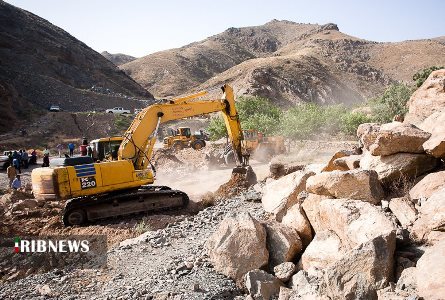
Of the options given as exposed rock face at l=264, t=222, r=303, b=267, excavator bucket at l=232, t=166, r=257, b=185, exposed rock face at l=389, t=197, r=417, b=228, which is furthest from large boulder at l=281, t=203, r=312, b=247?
excavator bucket at l=232, t=166, r=257, b=185

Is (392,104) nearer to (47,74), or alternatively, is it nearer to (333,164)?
(333,164)

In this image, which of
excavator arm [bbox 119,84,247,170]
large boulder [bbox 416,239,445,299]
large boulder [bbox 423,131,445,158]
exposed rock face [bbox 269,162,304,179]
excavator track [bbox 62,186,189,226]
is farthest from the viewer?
excavator arm [bbox 119,84,247,170]

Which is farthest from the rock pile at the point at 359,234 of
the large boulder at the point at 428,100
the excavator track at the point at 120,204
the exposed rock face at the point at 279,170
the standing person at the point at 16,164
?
the standing person at the point at 16,164

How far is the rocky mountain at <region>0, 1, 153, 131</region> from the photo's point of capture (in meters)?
51.7

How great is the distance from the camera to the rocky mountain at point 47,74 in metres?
51.7

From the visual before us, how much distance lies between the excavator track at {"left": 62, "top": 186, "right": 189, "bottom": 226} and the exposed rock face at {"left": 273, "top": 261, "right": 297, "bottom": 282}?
706 cm

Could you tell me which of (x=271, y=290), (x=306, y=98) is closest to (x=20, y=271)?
(x=271, y=290)

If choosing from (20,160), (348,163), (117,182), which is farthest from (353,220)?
(20,160)

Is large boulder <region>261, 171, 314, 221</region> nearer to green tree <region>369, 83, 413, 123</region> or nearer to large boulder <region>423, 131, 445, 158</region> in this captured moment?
large boulder <region>423, 131, 445, 158</region>

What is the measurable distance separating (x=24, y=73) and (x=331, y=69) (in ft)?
178

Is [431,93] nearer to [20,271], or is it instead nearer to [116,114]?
[20,271]

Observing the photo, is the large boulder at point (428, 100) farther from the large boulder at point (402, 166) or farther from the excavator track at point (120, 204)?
the excavator track at point (120, 204)

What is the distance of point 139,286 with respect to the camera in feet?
22.2

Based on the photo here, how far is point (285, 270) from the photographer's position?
20.5 feet
